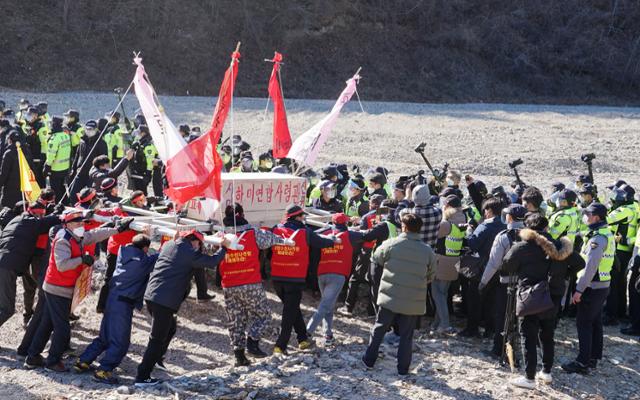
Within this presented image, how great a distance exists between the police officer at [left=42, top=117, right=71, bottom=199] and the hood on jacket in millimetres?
9878

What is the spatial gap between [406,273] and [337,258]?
1613 millimetres

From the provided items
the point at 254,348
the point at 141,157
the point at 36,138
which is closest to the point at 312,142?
the point at 254,348

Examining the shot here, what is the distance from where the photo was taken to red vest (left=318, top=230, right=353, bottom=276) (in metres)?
9.48

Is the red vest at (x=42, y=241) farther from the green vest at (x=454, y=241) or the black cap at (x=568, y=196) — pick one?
the black cap at (x=568, y=196)

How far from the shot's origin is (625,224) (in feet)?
35.9

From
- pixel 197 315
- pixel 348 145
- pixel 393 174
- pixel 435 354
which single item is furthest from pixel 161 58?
pixel 435 354

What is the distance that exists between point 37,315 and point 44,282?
518mm

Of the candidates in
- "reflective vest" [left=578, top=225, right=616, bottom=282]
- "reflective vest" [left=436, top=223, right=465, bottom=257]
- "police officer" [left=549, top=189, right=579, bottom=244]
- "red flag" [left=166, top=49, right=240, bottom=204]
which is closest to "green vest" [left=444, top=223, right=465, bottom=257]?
"reflective vest" [left=436, top=223, right=465, bottom=257]

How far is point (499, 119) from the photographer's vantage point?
94.2ft

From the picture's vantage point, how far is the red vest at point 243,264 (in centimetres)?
855

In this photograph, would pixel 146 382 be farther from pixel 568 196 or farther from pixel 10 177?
pixel 10 177

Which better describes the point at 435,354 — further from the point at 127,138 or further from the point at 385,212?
the point at 127,138

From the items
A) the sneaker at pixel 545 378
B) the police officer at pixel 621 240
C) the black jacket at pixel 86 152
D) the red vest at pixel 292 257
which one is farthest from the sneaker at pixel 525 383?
the black jacket at pixel 86 152

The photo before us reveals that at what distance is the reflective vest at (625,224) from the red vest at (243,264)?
5.07 metres
